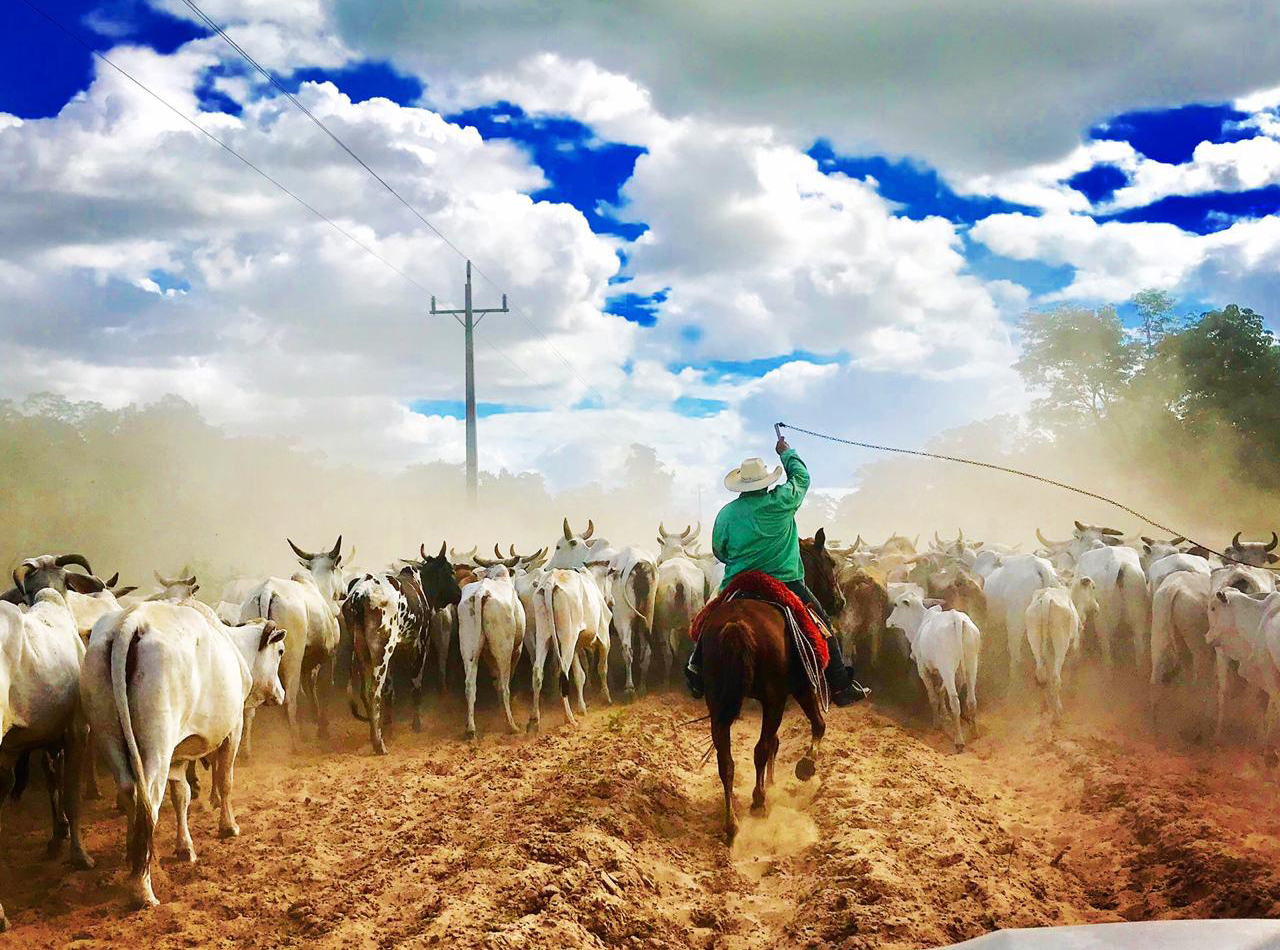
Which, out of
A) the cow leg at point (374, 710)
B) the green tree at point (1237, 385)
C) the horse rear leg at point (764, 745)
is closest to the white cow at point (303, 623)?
the cow leg at point (374, 710)

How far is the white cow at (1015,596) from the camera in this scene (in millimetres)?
12414

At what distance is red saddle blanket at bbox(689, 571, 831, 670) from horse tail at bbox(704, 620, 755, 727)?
25.0 inches

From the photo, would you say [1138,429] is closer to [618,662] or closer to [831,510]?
[831,510]

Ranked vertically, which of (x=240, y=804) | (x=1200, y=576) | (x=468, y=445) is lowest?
(x=240, y=804)

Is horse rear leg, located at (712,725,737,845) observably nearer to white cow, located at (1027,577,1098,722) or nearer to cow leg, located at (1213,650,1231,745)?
white cow, located at (1027,577,1098,722)

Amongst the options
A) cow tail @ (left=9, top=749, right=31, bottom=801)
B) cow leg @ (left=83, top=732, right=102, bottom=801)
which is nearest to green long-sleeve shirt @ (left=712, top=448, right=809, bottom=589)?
cow tail @ (left=9, top=749, right=31, bottom=801)

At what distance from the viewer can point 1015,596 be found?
1262 centimetres

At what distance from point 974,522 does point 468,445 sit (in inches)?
862

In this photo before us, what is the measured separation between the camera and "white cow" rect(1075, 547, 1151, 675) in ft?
40.4

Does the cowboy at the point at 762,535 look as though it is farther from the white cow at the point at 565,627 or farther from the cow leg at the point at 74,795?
the cow leg at the point at 74,795

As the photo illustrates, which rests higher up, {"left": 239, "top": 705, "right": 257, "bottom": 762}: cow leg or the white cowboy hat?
the white cowboy hat

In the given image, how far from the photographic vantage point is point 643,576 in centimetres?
1353

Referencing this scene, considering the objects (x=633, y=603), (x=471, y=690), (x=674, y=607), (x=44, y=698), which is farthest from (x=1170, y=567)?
(x=44, y=698)

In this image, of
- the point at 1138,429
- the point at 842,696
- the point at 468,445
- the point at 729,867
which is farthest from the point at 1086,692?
the point at 1138,429
